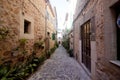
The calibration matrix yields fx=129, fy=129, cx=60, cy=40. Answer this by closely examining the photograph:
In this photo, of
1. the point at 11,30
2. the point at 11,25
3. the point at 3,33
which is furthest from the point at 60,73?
the point at 3,33

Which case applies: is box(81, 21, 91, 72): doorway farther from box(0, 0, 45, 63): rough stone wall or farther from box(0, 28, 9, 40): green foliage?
box(0, 28, 9, 40): green foliage

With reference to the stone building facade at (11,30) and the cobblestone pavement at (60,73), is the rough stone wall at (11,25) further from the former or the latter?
the cobblestone pavement at (60,73)

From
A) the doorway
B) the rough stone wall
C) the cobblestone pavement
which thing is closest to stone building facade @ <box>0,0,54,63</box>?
the rough stone wall

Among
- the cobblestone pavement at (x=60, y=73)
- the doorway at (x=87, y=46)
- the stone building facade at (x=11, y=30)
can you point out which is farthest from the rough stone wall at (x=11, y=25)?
the doorway at (x=87, y=46)

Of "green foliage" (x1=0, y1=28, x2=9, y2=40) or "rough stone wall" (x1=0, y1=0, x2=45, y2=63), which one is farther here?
"rough stone wall" (x1=0, y1=0, x2=45, y2=63)

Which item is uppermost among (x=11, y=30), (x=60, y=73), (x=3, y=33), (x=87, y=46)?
(x=11, y=30)

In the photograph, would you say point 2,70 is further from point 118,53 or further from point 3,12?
point 118,53

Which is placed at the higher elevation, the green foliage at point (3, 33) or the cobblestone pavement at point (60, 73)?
the green foliage at point (3, 33)

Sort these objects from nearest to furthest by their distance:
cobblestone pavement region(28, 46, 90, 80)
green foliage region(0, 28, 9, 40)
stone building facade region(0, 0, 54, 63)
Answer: green foliage region(0, 28, 9, 40) → stone building facade region(0, 0, 54, 63) → cobblestone pavement region(28, 46, 90, 80)

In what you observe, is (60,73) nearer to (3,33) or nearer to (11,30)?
(11,30)

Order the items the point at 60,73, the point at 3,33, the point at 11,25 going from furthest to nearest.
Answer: the point at 60,73, the point at 11,25, the point at 3,33

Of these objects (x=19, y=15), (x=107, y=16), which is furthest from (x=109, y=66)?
(x=19, y=15)

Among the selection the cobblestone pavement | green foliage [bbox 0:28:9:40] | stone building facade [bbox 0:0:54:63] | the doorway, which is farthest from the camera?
the doorway

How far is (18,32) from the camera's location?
14.8 ft
